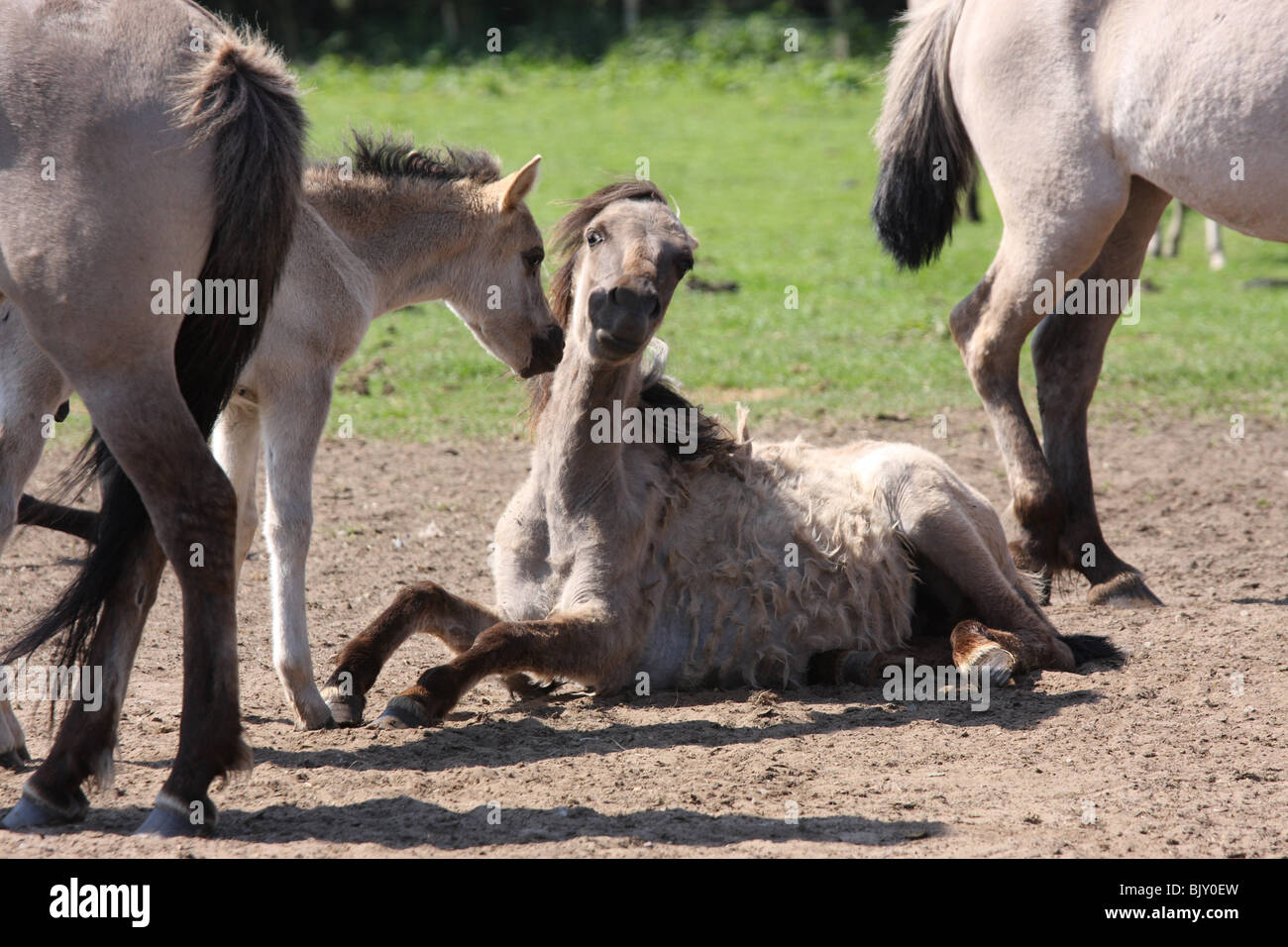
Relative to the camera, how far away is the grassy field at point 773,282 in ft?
34.4

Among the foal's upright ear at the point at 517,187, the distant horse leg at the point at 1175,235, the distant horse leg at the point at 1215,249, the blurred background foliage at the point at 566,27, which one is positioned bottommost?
the foal's upright ear at the point at 517,187

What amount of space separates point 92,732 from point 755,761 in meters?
1.93

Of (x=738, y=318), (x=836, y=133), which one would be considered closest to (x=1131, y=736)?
(x=738, y=318)

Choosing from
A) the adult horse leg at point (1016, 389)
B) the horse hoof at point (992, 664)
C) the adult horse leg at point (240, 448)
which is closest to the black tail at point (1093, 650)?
the horse hoof at point (992, 664)

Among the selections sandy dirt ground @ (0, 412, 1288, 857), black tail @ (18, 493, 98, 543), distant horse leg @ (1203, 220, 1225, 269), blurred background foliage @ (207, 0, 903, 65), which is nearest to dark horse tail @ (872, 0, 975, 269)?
sandy dirt ground @ (0, 412, 1288, 857)

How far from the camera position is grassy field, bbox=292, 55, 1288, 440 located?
10.5 m

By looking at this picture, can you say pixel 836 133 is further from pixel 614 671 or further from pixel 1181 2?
pixel 614 671

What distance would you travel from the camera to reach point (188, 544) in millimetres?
3430

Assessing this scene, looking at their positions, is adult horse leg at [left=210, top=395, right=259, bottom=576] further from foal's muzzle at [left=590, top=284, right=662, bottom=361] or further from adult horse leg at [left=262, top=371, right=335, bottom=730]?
foal's muzzle at [left=590, top=284, right=662, bottom=361]

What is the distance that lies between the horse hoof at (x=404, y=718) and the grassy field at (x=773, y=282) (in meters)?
1.79

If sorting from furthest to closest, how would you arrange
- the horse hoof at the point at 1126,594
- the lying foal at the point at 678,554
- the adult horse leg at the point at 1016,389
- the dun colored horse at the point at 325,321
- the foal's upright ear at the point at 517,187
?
the adult horse leg at the point at 1016,389
the horse hoof at the point at 1126,594
the foal's upright ear at the point at 517,187
the lying foal at the point at 678,554
the dun colored horse at the point at 325,321

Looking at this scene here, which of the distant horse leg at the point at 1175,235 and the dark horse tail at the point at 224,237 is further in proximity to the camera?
the distant horse leg at the point at 1175,235

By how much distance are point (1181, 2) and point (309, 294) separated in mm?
3740

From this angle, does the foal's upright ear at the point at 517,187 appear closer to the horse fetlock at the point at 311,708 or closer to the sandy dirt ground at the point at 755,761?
the sandy dirt ground at the point at 755,761
